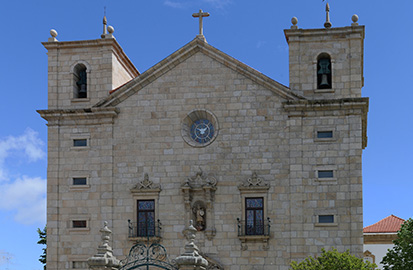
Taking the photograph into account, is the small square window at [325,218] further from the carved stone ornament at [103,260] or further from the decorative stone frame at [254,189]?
the carved stone ornament at [103,260]

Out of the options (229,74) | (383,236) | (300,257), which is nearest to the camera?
(300,257)

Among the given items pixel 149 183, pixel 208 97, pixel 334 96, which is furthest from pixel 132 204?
pixel 334 96

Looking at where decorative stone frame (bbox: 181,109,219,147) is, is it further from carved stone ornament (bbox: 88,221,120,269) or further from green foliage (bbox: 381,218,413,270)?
carved stone ornament (bbox: 88,221,120,269)

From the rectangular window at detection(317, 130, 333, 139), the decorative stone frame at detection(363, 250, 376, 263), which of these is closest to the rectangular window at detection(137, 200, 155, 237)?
the rectangular window at detection(317, 130, 333, 139)

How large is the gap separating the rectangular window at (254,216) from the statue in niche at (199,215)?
187 centimetres

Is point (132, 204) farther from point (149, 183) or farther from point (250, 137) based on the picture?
point (250, 137)

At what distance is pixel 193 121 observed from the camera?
118 ft

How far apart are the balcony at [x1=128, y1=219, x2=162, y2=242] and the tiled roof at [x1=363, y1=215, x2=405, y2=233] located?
65.1ft

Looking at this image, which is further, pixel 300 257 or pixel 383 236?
pixel 383 236

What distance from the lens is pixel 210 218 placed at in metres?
34.7

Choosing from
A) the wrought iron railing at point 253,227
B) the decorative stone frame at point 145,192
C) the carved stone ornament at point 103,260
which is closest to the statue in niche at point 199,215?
the wrought iron railing at point 253,227

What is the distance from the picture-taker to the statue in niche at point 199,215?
3459cm

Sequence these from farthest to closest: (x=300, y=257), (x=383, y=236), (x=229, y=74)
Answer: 1. (x=383, y=236)
2. (x=229, y=74)
3. (x=300, y=257)

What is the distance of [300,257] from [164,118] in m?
8.63
